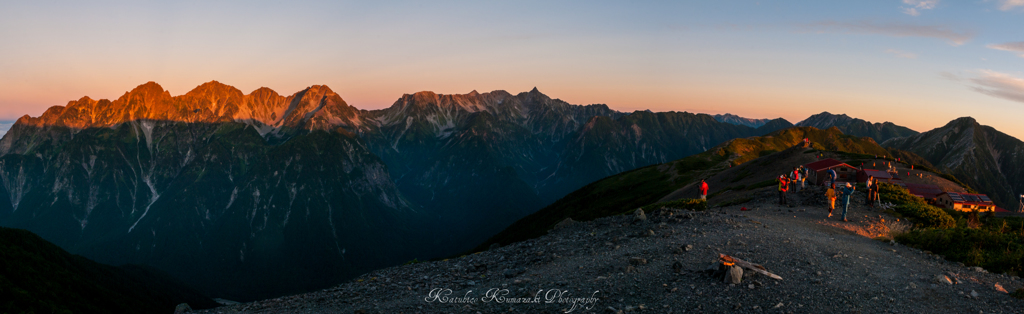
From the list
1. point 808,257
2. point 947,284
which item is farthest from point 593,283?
point 947,284

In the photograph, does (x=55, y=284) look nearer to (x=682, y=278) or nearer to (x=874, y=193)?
(x=682, y=278)

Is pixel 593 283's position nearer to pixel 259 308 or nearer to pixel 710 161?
pixel 259 308

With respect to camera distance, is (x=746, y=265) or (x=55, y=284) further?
(x=55, y=284)

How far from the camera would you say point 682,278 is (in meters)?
19.9

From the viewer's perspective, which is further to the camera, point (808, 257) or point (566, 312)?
point (808, 257)

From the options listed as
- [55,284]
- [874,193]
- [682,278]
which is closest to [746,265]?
[682,278]

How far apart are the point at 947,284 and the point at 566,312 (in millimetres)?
15819

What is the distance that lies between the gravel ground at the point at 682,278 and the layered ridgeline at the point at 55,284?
2735 inches

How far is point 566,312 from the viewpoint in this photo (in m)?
18.4

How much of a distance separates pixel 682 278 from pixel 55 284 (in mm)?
143705

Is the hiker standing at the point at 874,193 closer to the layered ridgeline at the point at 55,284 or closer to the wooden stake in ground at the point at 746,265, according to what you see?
the wooden stake in ground at the point at 746,265

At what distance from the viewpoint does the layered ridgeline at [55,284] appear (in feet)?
247

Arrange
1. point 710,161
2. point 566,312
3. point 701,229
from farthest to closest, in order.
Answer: point 710,161 → point 701,229 → point 566,312

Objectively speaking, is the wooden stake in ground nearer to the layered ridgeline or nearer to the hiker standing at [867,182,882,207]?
the hiker standing at [867,182,882,207]
